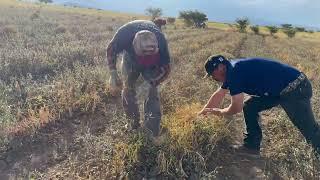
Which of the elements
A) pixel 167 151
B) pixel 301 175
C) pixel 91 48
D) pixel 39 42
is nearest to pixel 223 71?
pixel 167 151

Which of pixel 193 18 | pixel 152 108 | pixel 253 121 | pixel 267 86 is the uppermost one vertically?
pixel 267 86

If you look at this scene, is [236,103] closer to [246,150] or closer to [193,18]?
[246,150]

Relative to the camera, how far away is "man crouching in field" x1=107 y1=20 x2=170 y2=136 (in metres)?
5.44

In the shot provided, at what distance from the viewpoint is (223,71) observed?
5.02m

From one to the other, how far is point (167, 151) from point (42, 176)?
4.48 feet

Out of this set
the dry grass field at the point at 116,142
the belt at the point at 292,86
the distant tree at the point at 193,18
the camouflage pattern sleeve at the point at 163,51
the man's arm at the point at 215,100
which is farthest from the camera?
the distant tree at the point at 193,18

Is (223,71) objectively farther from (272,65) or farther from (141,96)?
(141,96)

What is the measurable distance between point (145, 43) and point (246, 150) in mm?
1894

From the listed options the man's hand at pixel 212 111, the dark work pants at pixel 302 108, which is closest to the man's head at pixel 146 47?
the man's hand at pixel 212 111

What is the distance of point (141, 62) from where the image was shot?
5629mm

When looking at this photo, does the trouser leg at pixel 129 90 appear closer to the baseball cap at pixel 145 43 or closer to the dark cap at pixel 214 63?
the baseball cap at pixel 145 43

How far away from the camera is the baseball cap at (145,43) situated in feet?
17.4

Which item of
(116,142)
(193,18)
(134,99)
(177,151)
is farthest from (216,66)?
(193,18)

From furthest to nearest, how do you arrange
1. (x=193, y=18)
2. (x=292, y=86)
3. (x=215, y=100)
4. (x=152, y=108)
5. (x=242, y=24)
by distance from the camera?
(x=193, y=18)
(x=242, y=24)
(x=152, y=108)
(x=215, y=100)
(x=292, y=86)
